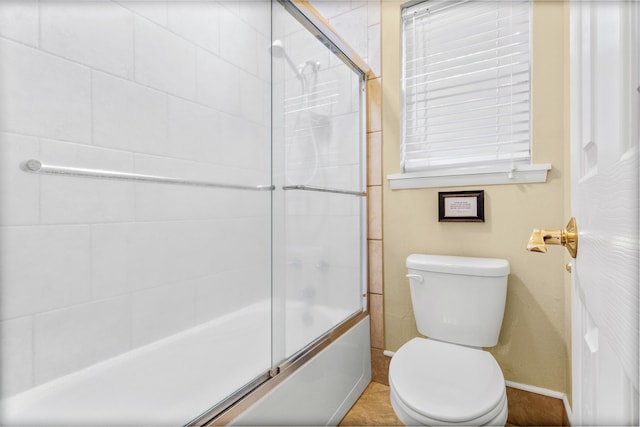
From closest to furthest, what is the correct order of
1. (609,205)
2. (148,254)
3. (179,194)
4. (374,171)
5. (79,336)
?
(609,205) < (79,336) < (148,254) < (179,194) < (374,171)

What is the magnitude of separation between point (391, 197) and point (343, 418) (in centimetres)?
104

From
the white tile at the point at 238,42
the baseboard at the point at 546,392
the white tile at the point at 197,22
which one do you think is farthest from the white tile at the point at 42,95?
the baseboard at the point at 546,392

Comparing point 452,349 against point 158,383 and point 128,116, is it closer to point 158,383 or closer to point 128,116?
point 158,383

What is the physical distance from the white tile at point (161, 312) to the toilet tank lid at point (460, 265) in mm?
1047

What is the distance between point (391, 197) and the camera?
5.50 ft

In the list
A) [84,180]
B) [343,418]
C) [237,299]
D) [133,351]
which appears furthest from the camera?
[237,299]

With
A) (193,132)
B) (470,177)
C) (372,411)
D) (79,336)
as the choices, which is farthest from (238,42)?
(372,411)

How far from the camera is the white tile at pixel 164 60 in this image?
136 cm

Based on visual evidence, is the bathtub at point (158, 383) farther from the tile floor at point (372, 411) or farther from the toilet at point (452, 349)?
the toilet at point (452, 349)

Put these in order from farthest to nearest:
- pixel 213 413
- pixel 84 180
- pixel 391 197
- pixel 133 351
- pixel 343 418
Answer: pixel 391 197
pixel 343 418
pixel 133 351
pixel 84 180
pixel 213 413

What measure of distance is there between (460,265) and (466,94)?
806mm

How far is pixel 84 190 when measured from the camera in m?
1.21

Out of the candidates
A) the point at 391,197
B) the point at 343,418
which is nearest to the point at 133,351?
the point at 343,418

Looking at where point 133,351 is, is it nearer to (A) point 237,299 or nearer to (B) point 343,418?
(A) point 237,299
